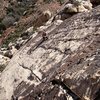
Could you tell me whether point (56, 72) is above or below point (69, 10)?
above

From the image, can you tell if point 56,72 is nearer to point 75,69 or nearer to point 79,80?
point 75,69

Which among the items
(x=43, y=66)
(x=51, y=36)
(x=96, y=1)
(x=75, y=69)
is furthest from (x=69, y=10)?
(x=75, y=69)

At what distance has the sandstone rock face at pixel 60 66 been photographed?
5.69m

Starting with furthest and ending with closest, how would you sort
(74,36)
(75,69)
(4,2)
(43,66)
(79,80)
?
(4,2)
(74,36)
(43,66)
(75,69)
(79,80)

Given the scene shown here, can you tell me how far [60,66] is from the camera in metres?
6.71

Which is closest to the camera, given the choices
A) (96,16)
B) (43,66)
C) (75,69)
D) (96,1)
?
(75,69)

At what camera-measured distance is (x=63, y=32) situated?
841 centimetres

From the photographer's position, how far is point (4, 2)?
24.1 meters

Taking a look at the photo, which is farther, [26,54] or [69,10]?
[69,10]

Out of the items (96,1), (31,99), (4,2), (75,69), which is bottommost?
(4,2)

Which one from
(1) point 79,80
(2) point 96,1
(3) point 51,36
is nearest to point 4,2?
(2) point 96,1

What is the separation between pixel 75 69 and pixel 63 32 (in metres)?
2.45

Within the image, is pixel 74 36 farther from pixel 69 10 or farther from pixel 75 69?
pixel 69 10

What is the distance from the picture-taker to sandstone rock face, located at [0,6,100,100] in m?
5.69
